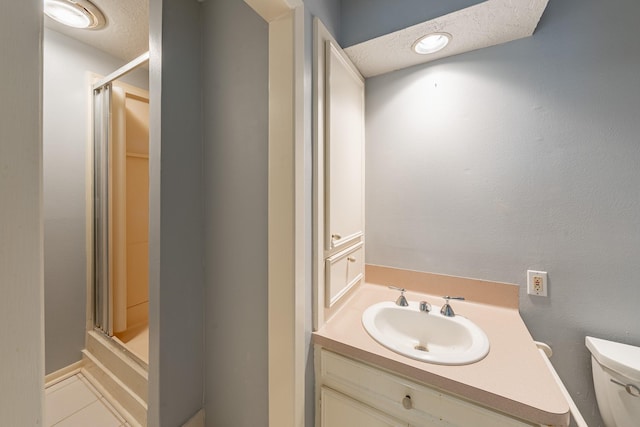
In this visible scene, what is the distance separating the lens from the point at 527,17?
98cm

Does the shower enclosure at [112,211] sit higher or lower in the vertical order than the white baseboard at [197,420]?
higher

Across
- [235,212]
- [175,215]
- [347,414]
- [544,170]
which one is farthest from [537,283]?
[175,215]

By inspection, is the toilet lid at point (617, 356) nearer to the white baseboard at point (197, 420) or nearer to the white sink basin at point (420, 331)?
the white sink basin at point (420, 331)

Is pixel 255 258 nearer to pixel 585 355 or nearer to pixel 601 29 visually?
pixel 585 355

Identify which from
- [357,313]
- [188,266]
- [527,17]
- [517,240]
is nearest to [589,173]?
[517,240]

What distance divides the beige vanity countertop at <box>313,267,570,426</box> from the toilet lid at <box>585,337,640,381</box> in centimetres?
24

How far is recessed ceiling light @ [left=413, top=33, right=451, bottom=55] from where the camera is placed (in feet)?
3.68

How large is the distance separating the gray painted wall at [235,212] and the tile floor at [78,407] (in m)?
0.67

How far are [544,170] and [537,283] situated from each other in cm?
52

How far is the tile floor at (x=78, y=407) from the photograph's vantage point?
1.33 metres

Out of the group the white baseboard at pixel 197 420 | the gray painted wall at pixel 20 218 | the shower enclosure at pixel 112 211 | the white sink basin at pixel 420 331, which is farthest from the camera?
the shower enclosure at pixel 112 211

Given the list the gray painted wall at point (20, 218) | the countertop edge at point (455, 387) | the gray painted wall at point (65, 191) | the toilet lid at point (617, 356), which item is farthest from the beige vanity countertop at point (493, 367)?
the gray painted wall at point (65, 191)

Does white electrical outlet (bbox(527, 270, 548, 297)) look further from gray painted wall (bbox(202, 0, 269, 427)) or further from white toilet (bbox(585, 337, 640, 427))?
gray painted wall (bbox(202, 0, 269, 427))

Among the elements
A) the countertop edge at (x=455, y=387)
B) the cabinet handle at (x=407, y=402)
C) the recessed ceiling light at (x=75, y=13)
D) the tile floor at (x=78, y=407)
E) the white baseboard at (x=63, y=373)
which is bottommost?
the tile floor at (x=78, y=407)
